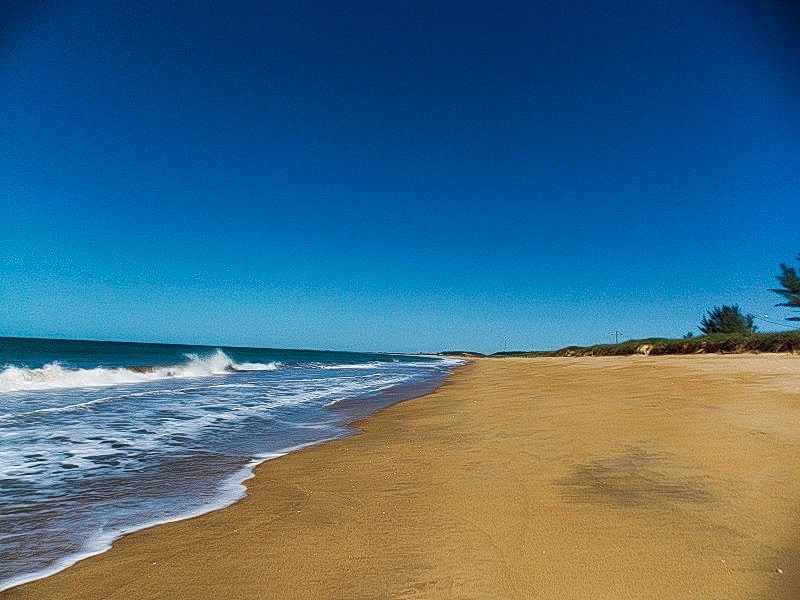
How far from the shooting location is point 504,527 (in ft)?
9.07

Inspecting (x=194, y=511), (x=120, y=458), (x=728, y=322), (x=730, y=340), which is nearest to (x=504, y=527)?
(x=194, y=511)

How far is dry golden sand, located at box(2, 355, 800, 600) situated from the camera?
2.13 meters

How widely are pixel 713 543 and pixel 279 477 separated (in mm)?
3550

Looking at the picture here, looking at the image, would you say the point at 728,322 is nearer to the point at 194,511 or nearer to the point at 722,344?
the point at 722,344

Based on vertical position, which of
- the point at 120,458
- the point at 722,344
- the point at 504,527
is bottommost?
the point at 120,458

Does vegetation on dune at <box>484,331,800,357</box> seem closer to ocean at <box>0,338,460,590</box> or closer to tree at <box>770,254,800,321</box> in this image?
tree at <box>770,254,800,321</box>

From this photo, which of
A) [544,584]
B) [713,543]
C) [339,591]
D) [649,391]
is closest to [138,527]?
[339,591]

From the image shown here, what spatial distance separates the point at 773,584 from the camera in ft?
6.43

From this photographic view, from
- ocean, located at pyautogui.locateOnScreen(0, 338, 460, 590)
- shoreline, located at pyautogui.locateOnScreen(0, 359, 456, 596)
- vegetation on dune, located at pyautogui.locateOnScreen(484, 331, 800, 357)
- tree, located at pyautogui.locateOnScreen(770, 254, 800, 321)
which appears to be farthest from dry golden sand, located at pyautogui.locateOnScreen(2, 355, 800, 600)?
tree, located at pyautogui.locateOnScreen(770, 254, 800, 321)

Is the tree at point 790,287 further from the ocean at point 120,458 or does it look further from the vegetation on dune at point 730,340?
the ocean at point 120,458

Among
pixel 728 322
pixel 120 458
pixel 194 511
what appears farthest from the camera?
pixel 728 322

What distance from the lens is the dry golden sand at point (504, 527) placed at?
83.8 inches

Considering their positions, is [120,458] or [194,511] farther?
[120,458]

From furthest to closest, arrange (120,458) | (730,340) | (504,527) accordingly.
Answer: (730,340) < (120,458) < (504,527)
